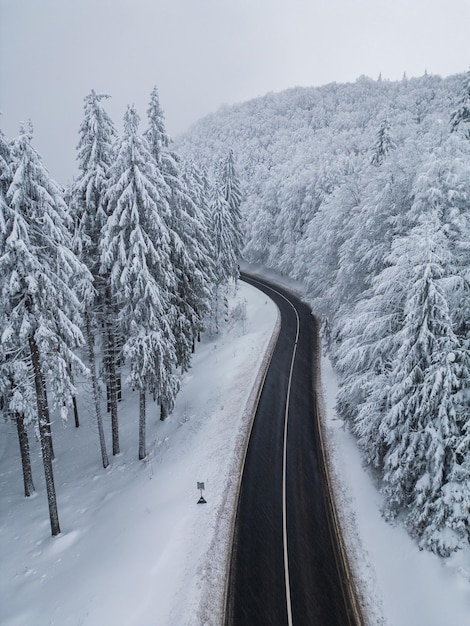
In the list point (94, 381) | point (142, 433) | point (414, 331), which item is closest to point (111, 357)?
point (94, 381)

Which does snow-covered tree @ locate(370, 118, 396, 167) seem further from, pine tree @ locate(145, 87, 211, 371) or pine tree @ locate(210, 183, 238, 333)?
pine tree @ locate(145, 87, 211, 371)

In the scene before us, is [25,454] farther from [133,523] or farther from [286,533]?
[286,533]

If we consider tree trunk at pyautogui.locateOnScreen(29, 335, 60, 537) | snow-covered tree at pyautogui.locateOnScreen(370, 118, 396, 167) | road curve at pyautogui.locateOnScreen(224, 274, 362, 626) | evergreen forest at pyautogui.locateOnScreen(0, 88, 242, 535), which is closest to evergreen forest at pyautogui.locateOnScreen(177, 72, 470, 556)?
road curve at pyautogui.locateOnScreen(224, 274, 362, 626)

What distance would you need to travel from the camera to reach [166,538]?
13.6 metres

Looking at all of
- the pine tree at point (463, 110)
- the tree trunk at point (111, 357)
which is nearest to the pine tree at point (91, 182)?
the tree trunk at point (111, 357)

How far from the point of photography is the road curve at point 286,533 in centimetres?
1116

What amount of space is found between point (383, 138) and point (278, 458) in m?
34.8

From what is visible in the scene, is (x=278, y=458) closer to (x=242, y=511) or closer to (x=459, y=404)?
(x=242, y=511)

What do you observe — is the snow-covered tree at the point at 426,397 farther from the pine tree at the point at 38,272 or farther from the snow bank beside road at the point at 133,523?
the pine tree at the point at 38,272

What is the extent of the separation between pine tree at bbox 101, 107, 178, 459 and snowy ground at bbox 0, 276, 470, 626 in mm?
4826

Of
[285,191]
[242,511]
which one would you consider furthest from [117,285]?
[285,191]

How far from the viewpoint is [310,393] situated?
2439 cm

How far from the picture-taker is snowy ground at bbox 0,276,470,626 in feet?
35.9

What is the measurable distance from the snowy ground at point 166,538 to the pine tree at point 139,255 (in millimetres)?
4826
